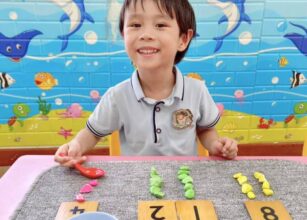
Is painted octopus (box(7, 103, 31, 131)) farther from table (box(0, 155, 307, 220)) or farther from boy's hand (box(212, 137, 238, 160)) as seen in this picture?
boy's hand (box(212, 137, 238, 160))

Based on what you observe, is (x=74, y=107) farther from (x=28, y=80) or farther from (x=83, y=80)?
(x=28, y=80)

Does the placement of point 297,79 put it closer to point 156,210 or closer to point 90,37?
point 90,37

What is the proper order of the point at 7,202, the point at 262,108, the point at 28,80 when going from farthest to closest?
the point at 262,108
the point at 28,80
the point at 7,202

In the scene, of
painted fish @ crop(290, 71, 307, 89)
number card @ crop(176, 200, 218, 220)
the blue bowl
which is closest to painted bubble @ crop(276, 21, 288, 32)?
painted fish @ crop(290, 71, 307, 89)

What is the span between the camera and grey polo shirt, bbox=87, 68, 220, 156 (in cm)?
92

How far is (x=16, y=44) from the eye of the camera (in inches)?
65.5

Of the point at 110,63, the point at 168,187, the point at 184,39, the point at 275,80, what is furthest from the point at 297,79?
the point at 168,187

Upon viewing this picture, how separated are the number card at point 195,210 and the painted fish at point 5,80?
4.65 ft

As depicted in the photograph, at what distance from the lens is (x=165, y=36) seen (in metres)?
0.82

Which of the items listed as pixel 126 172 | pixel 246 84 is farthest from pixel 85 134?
pixel 246 84

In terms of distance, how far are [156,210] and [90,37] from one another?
127 cm

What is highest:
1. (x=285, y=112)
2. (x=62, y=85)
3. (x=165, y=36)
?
(x=165, y=36)

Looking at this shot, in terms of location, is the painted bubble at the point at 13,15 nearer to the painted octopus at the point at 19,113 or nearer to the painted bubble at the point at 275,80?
the painted octopus at the point at 19,113

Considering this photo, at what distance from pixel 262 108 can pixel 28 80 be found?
49.9 inches
